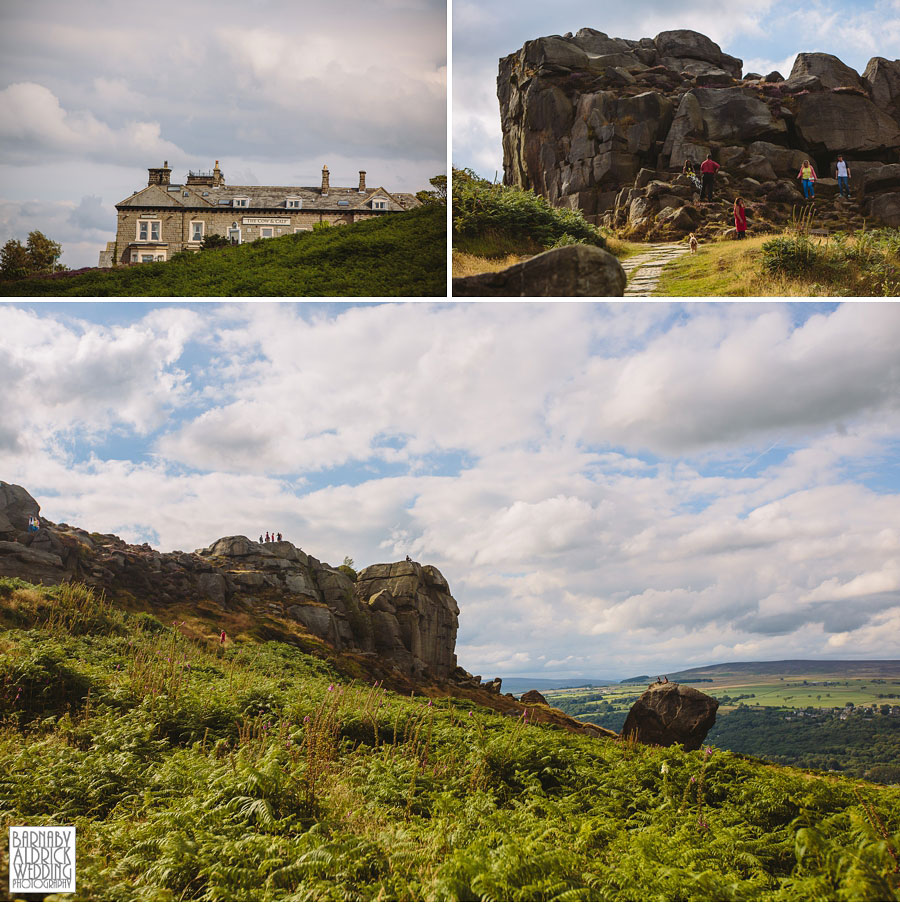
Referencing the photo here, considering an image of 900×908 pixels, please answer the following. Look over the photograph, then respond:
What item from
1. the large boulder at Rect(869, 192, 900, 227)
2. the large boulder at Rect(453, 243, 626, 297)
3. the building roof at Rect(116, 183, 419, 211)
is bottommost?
the large boulder at Rect(453, 243, 626, 297)

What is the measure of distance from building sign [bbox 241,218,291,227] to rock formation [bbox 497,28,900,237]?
4968 mm

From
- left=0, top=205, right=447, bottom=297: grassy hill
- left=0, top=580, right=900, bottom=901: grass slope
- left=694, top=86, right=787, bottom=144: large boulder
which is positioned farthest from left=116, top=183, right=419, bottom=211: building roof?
left=0, top=580, right=900, bottom=901: grass slope

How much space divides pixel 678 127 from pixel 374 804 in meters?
13.8

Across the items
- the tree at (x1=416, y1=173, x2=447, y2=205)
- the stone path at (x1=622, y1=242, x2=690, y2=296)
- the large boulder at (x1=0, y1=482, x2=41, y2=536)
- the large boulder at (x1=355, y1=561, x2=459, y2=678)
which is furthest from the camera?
the large boulder at (x1=355, y1=561, x2=459, y2=678)

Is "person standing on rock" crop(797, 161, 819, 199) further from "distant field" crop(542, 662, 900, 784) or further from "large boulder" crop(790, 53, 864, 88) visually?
"distant field" crop(542, 662, 900, 784)

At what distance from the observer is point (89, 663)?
9.65m

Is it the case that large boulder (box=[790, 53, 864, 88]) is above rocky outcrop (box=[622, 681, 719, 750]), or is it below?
above

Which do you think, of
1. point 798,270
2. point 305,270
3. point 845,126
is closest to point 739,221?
point 798,270

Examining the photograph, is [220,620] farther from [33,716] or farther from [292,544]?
[33,716]

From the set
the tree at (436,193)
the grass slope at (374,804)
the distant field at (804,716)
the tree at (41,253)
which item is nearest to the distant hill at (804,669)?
the distant field at (804,716)

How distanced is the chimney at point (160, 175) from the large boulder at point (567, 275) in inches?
307

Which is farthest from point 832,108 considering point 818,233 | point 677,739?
point 677,739

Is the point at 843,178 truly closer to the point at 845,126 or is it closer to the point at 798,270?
the point at 845,126

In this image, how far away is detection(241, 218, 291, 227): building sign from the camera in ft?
46.2
